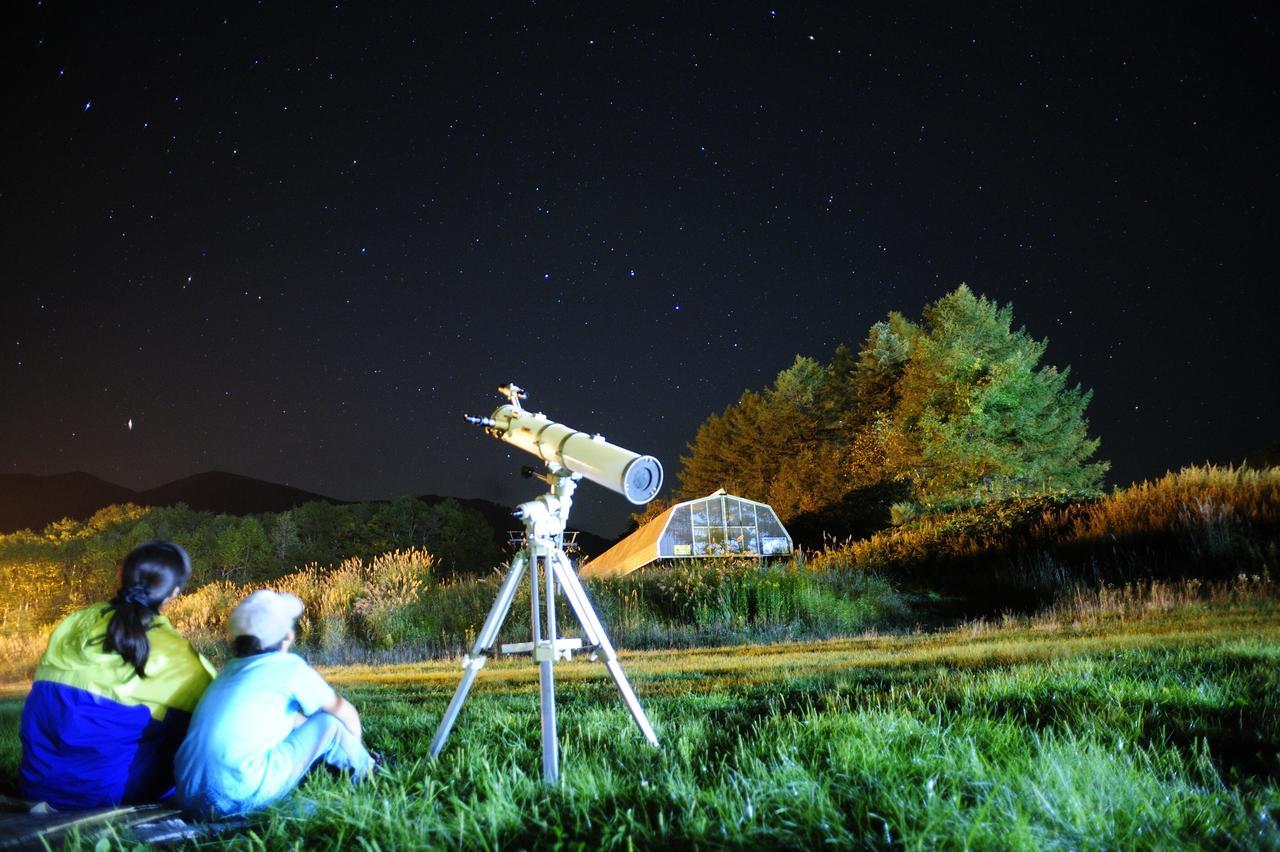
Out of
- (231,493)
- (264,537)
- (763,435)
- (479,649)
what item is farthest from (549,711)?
(231,493)

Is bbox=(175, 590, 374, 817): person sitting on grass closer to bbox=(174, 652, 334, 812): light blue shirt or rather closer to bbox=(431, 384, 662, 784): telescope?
bbox=(174, 652, 334, 812): light blue shirt

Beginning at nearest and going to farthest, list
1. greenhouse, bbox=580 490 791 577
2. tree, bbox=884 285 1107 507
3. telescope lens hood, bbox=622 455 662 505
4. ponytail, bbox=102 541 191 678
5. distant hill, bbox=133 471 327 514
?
1. ponytail, bbox=102 541 191 678
2. telescope lens hood, bbox=622 455 662 505
3. tree, bbox=884 285 1107 507
4. greenhouse, bbox=580 490 791 577
5. distant hill, bbox=133 471 327 514

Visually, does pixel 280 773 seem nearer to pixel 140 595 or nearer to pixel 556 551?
pixel 140 595

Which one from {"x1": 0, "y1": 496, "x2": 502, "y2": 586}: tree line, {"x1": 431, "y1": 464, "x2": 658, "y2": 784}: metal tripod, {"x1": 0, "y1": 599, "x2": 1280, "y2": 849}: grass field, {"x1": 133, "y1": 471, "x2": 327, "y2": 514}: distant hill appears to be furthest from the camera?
{"x1": 133, "y1": 471, "x2": 327, "y2": 514}: distant hill

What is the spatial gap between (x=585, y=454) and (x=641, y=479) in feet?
1.01

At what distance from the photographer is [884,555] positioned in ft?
47.8

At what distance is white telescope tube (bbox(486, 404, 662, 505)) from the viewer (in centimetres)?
338

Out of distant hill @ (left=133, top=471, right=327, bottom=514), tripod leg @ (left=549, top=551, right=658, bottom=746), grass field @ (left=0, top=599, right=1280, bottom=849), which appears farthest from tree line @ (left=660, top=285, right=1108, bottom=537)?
distant hill @ (left=133, top=471, right=327, bottom=514)

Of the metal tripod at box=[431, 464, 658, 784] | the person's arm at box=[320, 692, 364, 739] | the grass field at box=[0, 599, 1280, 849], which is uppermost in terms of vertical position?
the metal tripod at box=[431, 464, 658, 784]

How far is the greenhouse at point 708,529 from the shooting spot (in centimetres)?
2564

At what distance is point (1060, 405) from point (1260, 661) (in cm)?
2422

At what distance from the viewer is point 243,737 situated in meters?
2.87

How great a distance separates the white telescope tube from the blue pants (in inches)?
56.6

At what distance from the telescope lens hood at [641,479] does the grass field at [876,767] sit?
1095mm
